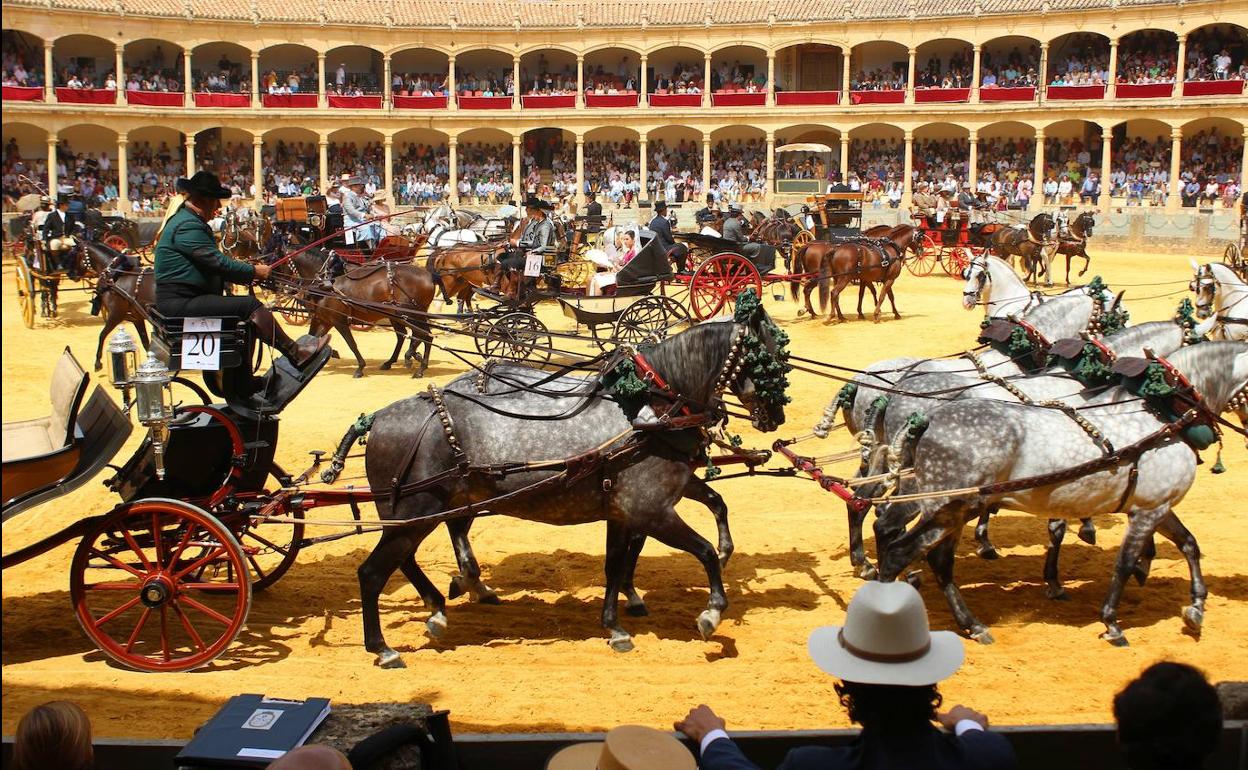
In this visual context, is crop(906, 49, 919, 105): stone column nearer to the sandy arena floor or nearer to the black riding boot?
the sandy arena floor

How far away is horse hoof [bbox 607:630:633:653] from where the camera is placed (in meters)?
7.43

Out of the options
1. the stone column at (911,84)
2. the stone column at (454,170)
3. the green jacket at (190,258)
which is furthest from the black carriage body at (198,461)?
the stone column at (911,84)

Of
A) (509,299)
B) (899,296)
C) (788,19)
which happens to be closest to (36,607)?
(509,299)

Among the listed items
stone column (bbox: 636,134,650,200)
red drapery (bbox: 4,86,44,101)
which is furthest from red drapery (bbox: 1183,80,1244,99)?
red drapery (bbox: 4,86,44,101)

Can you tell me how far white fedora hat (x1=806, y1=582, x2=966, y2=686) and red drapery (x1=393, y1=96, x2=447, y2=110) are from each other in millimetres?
44456

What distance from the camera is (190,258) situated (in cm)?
757

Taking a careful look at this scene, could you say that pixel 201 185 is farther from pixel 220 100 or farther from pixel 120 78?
pixel 120 78

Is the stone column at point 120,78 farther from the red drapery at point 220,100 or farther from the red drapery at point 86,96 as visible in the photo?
the red drapery at point 220,100

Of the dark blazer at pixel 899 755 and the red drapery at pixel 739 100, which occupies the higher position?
the red drapery at pixel 739 100

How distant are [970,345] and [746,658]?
12724mm

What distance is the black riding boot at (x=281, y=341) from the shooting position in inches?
303

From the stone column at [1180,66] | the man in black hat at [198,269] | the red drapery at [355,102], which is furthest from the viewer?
the red drapery at [355,102]

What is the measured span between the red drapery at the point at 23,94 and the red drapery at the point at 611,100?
1950 centimetres

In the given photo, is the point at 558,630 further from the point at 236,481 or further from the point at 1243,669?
the point at 1243,669
